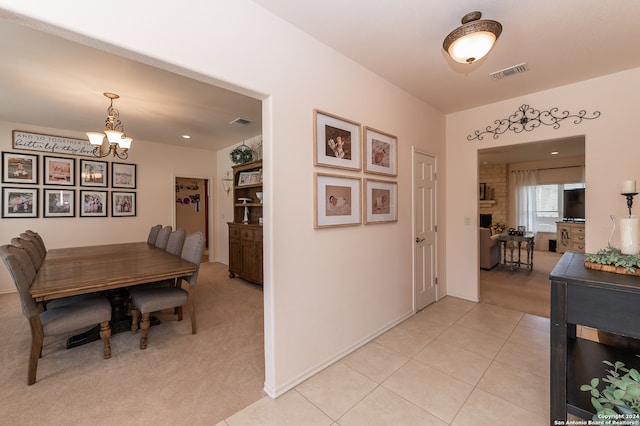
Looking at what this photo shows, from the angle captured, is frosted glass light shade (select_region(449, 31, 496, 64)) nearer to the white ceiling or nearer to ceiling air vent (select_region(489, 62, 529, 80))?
the white ceiling

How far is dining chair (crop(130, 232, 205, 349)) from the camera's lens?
2.48 meters

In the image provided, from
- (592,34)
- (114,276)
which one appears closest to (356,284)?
(114,276)

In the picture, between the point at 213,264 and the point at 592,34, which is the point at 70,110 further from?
the point at 592,34

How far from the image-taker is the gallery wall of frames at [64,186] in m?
4.09

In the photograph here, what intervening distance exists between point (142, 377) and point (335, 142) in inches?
96.3

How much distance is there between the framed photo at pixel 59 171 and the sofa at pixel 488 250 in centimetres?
753

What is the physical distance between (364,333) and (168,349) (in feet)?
6.11

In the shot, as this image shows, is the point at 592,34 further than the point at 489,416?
Yes

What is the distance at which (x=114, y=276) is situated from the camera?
2295mm

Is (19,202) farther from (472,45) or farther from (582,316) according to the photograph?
(582,316)

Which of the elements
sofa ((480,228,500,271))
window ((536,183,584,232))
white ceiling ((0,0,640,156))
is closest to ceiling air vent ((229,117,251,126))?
white ceiling ((0,0,640,156))

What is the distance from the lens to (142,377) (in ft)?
6.75

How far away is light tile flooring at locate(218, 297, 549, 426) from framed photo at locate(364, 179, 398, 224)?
123 centimetres

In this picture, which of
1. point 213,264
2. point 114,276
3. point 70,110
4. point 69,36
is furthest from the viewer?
point 213,264
